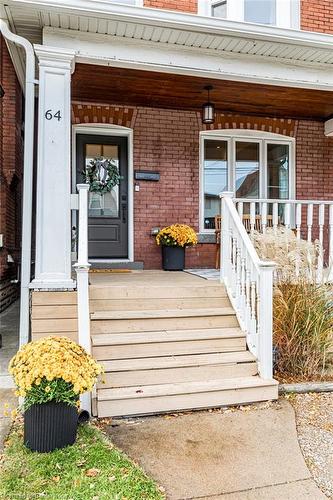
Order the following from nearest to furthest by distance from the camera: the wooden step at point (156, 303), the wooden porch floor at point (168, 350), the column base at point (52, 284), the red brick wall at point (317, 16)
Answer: the wooden porch floor at point (168, 350) < the column base at point (52, 284) < the wooden step at point (156, 303) < the red brick wall at point (317, 16)

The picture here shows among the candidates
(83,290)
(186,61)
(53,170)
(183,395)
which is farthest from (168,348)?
(186,61)

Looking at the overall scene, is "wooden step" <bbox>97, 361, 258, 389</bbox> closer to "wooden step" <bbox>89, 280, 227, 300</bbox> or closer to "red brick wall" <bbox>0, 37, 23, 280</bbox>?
"wooden step" <bbox>89, 280, 227, 300</bbox>

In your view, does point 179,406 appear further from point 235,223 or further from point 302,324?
point 235,223

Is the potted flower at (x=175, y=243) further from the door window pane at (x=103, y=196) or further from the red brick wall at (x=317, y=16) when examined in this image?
the red brick wall at (x=317, y=16)

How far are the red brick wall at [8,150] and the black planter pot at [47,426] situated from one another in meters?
3.90

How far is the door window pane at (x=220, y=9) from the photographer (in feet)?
21.6

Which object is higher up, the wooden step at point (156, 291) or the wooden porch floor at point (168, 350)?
the wooden step at point (156, 291)

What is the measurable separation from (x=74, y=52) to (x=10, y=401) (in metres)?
3.28

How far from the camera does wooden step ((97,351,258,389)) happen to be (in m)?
3.33

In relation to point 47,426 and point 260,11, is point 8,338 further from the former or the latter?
point 260,11

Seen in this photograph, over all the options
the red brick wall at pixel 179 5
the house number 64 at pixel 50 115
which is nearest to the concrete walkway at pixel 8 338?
the house number 64 at pixel 50 115

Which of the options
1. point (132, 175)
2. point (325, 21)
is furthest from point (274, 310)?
point (325, 21)

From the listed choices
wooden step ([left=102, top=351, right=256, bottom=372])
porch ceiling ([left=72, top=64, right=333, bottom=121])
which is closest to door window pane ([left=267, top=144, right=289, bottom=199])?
porch ceiling ([left=72, top=64, right=333, bottom=121])

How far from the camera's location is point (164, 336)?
12.2 feet
